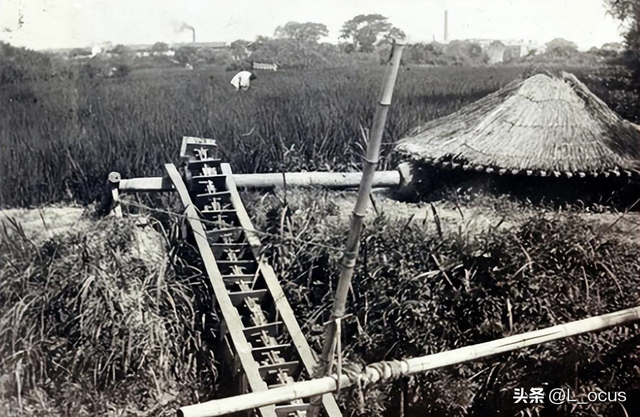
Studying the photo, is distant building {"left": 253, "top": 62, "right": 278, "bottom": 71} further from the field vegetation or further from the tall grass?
the tall grass

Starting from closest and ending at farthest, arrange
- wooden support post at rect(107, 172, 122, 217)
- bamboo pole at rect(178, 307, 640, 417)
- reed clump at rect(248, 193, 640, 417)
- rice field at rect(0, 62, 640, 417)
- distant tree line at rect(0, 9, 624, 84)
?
→ bamboo pole at rect(178, 307, 640, 417) < distant tree line at rect(0, 9, 624, 84) < rice field at rect(0, 62, 640, 417) < wooden support post at rect(107, 172, 122, 217) < reed clump at rect(248, 193, 640, 417)

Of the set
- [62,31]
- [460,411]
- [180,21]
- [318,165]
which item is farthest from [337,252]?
[62,31]

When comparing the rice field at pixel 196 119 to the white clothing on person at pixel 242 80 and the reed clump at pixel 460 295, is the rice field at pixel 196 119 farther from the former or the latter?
the reed clump at pixel 460 295

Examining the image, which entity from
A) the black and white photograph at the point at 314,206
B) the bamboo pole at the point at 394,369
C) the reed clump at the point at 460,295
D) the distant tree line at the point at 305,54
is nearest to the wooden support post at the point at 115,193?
the black and white photograph at the point at 314,206

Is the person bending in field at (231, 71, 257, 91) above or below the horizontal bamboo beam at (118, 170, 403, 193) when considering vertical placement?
above

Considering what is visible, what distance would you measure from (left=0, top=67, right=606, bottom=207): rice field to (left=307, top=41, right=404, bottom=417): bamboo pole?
0.66 m

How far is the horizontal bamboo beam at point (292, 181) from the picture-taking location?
2593 millimetres

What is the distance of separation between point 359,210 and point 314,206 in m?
0.69

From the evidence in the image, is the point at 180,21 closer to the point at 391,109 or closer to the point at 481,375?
the point at 391,109

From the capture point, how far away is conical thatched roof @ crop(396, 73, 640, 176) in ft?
8.98

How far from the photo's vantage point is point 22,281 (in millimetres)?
2373

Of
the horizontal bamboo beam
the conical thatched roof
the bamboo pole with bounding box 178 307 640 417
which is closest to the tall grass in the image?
the horizontal bamboo beam

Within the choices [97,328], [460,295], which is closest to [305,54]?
[460,295]

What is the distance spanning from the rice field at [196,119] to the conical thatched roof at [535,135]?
0.07 meters
